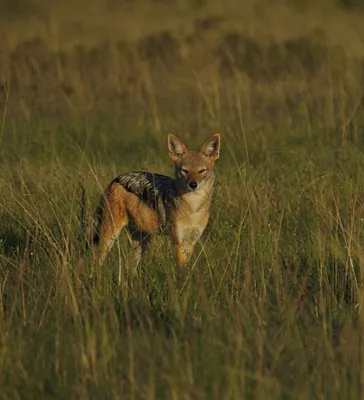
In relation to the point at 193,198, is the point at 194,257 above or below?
below

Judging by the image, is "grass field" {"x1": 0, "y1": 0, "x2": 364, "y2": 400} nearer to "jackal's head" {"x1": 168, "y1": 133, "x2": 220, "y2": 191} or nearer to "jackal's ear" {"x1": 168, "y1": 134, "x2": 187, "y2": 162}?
"jackal's head" {"x1": 168, "y1": 133, "x2": 220, "y2": 191}

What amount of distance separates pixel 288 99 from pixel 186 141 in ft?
8.81

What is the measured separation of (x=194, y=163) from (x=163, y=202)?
339mm

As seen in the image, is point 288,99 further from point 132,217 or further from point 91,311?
point 91,311

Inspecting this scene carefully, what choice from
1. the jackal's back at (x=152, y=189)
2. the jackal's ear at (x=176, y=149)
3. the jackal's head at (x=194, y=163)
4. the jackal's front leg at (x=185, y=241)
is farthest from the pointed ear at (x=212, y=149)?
the jackal's front leg at (x=185, y=241)

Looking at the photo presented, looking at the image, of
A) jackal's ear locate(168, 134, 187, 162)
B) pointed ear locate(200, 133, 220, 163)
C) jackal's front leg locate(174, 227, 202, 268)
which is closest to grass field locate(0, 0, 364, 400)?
jackal's front leg locate(174, 227, 202, 268)

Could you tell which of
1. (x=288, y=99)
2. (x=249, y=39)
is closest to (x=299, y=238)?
(x=288, y=99)

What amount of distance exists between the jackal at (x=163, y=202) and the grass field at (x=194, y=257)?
0.50 feet

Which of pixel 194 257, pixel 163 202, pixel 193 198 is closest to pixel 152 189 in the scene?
pixel 163 202

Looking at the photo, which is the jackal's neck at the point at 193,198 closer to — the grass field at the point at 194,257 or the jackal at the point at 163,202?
the jackal at the point at 163,202

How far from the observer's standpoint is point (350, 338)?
174 inches

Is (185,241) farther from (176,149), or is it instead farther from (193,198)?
(176,149)

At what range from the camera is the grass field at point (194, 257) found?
4188 millimetres

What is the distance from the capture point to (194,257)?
625 cm
